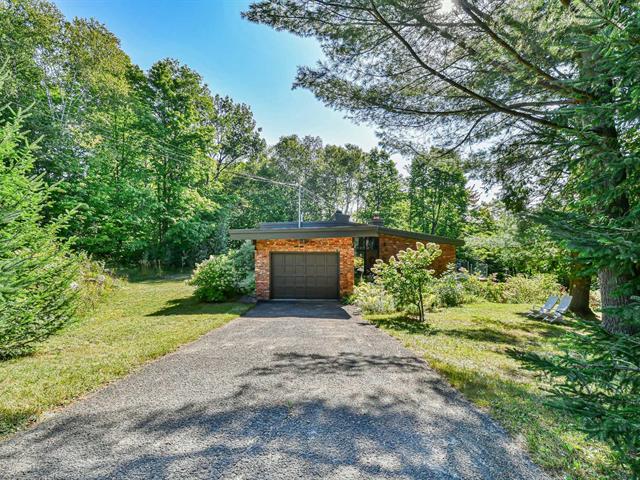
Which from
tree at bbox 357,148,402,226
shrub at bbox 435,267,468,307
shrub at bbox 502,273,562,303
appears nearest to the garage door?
shrub at bbox 435,267,468,307

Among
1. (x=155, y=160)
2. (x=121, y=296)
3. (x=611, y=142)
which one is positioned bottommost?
(x=121, y=296)

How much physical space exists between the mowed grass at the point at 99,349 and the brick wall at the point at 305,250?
1.33 m

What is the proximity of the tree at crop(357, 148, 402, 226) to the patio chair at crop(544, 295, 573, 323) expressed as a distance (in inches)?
691

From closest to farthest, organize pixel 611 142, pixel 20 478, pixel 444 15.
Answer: pixel 20 478, pixel 611 142, pixel 444 15

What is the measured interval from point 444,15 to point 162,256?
19.3m

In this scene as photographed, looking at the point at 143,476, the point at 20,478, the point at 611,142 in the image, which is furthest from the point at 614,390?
the point at 20,478

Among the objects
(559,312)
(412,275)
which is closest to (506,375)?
(412,275)

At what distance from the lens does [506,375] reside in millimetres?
4352

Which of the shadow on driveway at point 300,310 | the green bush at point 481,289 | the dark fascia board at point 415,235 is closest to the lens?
the shadow on driveway at point 300,310

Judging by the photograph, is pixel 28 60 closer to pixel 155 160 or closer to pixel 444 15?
pixel 155 160

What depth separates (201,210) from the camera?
65.1 feet

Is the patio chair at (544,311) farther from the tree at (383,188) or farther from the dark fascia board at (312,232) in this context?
the tree at (383,188)

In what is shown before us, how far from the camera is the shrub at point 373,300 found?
28.5 feet

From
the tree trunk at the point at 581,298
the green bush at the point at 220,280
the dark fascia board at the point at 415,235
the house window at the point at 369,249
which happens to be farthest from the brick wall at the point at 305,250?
the tree trunk at the point at 581,298
